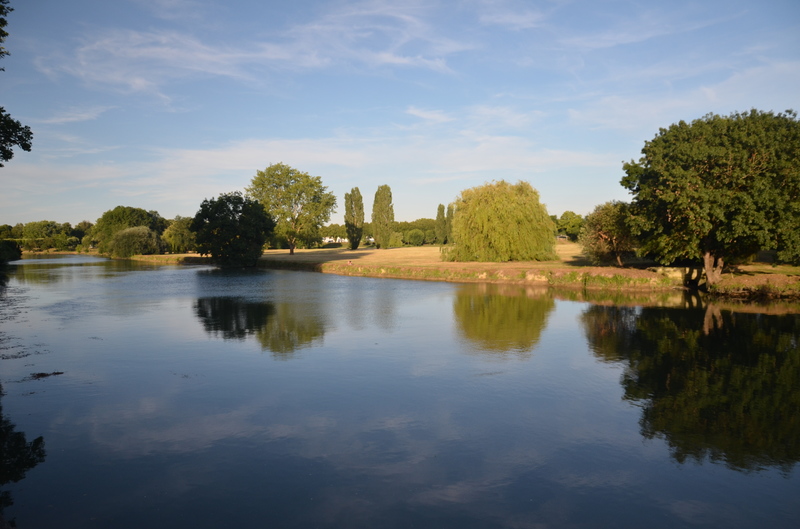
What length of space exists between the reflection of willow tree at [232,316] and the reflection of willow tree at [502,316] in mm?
10828

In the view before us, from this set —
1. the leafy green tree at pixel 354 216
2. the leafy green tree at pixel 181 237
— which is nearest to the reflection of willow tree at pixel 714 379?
the leafy green tree at pixel 354 216

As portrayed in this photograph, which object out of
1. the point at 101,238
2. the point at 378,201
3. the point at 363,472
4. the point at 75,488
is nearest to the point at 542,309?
the point at 363,472

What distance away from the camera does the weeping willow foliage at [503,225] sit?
176 ft

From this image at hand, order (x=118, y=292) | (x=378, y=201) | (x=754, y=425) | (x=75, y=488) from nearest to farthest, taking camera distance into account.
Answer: (x=75, y=488) < (x=754, y=425) < (x=118, y=292) < (x=378, y=201)

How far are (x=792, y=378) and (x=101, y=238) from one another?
141194 mm

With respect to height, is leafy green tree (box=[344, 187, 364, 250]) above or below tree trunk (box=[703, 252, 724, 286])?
above

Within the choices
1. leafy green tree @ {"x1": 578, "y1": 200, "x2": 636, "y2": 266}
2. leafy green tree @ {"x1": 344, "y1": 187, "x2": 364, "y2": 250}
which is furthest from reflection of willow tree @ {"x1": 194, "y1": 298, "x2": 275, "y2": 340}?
leafy green tree @ {"x1": 344, "y1": 187, "x2": 364, "y2": 250}

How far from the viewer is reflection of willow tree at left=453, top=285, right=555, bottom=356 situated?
23016 millimetres

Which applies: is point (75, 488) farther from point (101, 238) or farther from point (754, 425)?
point (101, 238)

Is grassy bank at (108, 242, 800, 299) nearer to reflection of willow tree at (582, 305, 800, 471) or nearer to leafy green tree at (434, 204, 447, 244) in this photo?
reflection of willow tree at (582, 305, 800, 471)

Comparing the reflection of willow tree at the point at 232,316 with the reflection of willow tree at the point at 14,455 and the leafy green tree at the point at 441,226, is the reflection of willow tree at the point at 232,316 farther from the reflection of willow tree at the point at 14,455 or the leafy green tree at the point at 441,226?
the leafy green tree at the point at 441,226

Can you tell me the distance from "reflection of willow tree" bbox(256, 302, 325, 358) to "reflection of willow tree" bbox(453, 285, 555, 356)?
7.33m

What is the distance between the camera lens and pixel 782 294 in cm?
3397

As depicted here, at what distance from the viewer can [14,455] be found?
11.3 m
